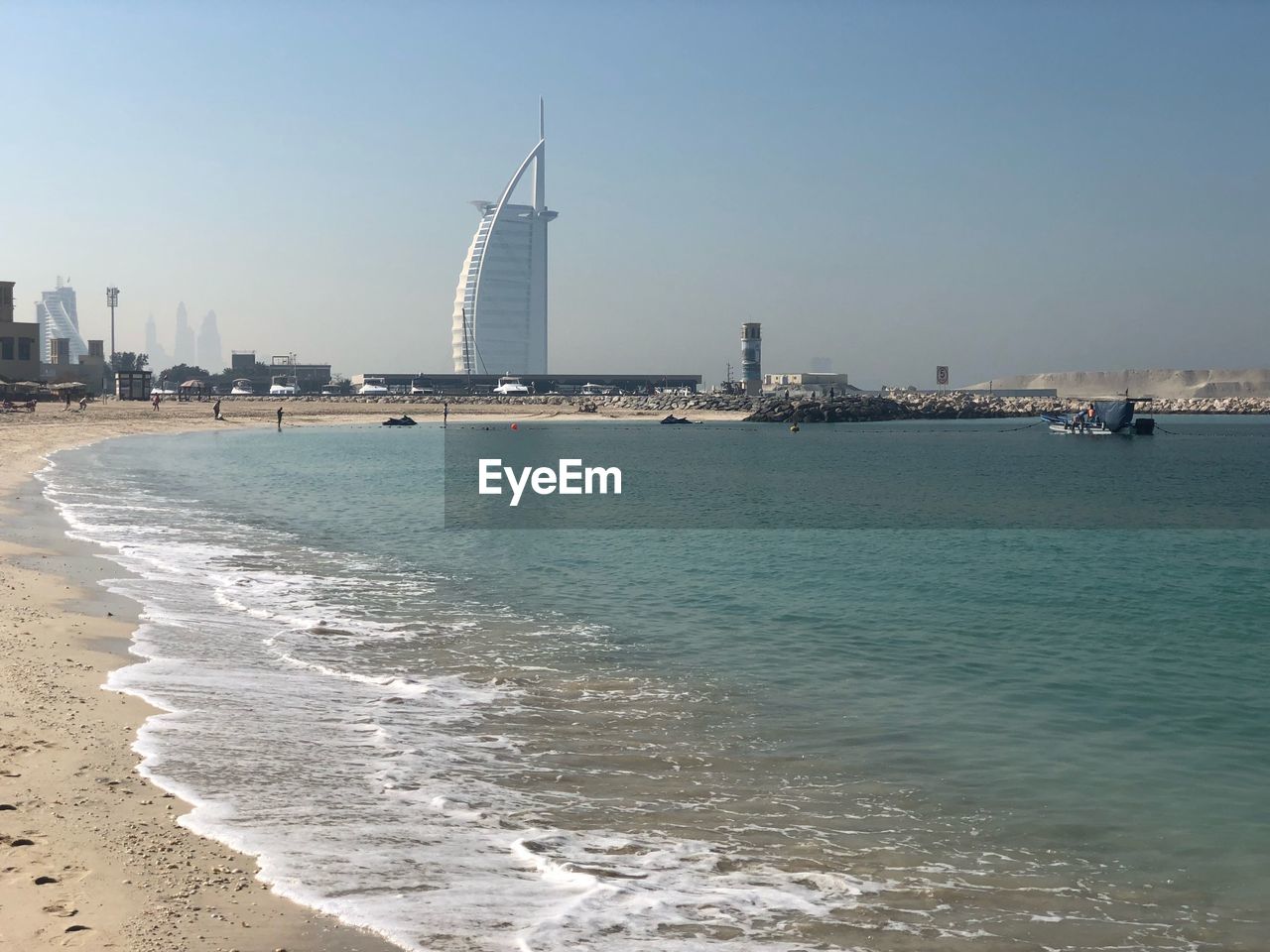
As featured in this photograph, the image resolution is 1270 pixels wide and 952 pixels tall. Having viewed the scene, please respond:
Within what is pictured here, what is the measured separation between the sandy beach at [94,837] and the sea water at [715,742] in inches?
12.7

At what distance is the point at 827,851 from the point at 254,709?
6.72 metres

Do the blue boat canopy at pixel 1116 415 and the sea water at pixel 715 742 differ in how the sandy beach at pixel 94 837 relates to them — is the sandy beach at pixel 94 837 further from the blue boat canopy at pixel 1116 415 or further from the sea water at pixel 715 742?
the blue boat canopy at pixel 1116 415

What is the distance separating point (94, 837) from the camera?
7441mm

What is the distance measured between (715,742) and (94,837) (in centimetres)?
625

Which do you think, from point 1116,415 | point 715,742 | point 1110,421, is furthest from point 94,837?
point 1110,421
